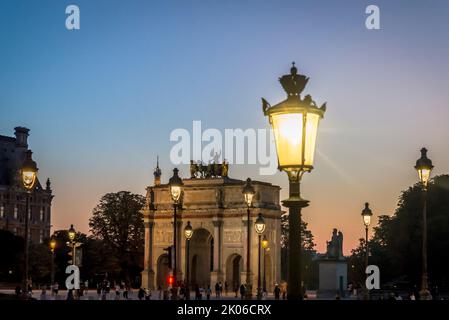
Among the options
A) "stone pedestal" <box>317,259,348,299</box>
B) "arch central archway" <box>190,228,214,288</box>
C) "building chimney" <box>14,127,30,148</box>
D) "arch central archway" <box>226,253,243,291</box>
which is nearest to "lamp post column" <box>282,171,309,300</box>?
"stone pedestal" <box>317,259,348,299</box>

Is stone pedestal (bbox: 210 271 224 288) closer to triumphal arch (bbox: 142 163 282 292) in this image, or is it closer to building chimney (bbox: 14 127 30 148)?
triumphal arch (bbox: 142 163 282 292)

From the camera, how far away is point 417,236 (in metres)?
87.9

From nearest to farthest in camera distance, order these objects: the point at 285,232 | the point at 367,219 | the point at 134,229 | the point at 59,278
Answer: the point at 367,219
the point at 59,278
the point at 134,229
the point at 285,232

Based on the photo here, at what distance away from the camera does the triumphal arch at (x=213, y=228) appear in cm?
10906

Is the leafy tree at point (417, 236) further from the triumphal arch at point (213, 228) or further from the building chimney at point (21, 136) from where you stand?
the building chimney at point (21, 136)

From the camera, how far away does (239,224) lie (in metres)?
110

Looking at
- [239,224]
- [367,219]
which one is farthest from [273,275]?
[367,219]

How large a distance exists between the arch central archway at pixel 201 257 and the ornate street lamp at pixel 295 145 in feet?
336

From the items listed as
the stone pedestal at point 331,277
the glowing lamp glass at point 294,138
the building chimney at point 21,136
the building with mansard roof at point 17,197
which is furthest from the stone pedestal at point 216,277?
the glowing lamp glass at point 294,138

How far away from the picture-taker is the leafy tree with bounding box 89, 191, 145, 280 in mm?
136375

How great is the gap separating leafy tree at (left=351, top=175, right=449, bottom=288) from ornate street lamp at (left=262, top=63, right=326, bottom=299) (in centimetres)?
7534

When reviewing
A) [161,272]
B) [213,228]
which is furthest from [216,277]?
[161,272]
